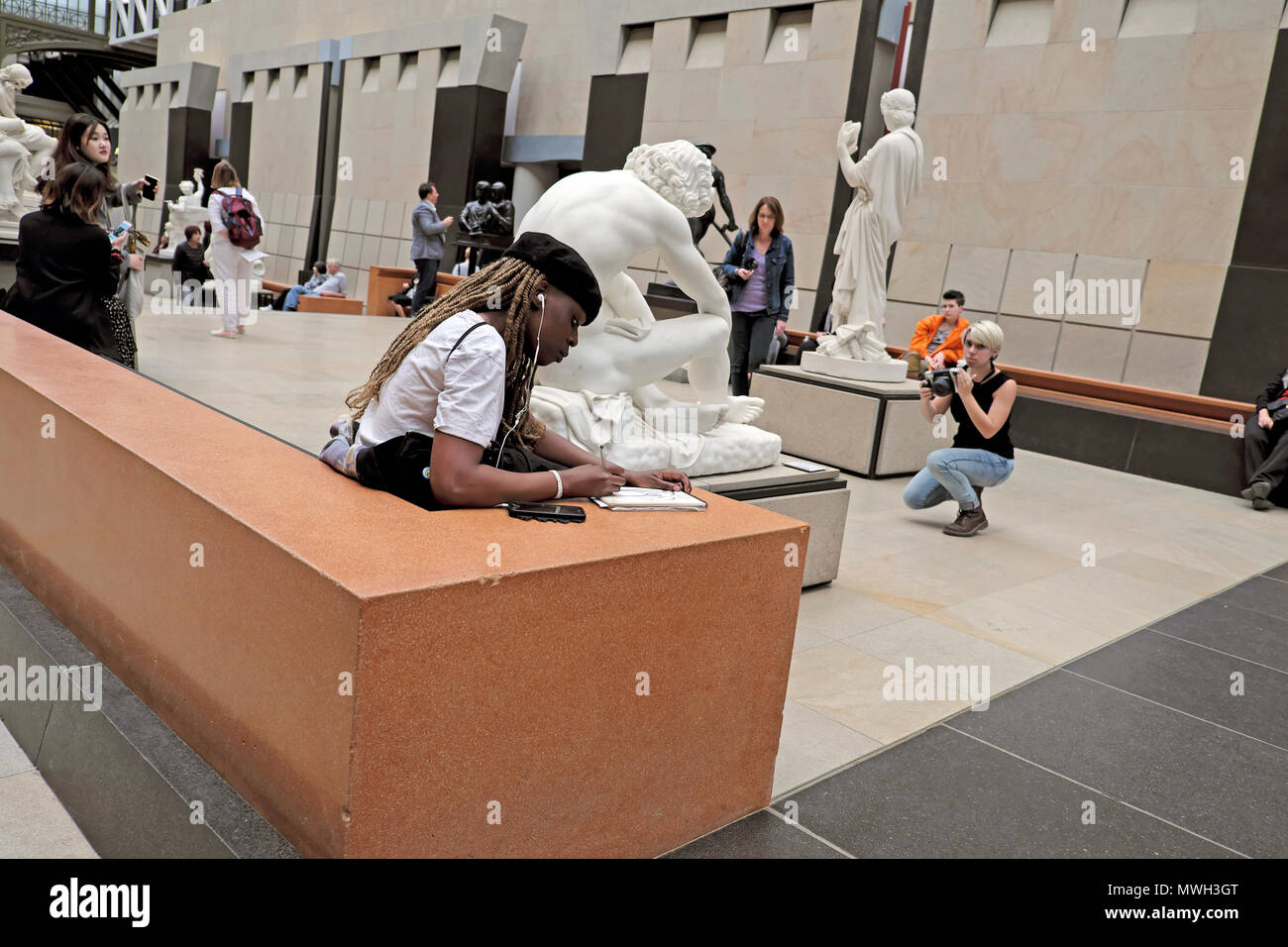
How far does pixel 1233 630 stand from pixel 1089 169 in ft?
23.9

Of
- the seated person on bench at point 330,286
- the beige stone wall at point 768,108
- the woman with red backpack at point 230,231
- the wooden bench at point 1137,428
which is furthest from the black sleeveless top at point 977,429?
the seated person on bench at point 330,286

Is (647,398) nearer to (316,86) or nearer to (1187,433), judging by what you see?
(1187,433)

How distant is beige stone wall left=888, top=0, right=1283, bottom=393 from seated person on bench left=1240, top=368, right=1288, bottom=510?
6.22 ft

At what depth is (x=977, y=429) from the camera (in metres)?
5.91

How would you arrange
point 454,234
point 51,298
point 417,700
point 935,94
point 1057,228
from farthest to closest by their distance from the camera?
point 454,234, point 935,94, point 1057,228, point 51,298, point 417,700

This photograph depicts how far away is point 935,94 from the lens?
11883 millimetres

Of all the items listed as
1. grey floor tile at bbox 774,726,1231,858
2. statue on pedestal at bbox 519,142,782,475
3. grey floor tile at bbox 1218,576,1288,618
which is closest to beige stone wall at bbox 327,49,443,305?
statue on pedestal at bbox 519,142,782,475

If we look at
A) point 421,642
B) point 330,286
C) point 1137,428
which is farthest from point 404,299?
point 421,642

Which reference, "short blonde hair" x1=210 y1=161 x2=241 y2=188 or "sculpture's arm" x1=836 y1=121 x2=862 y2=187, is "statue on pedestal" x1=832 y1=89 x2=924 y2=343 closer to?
"sculpture's arm" x1=836 y1=121 x2=862 y2=187

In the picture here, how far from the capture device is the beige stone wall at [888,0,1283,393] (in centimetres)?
965

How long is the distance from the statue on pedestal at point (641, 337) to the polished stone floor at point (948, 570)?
961 millimetres

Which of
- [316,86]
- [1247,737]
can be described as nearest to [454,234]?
[316,86]

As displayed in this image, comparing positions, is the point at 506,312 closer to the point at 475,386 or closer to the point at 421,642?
the point at 475,386
